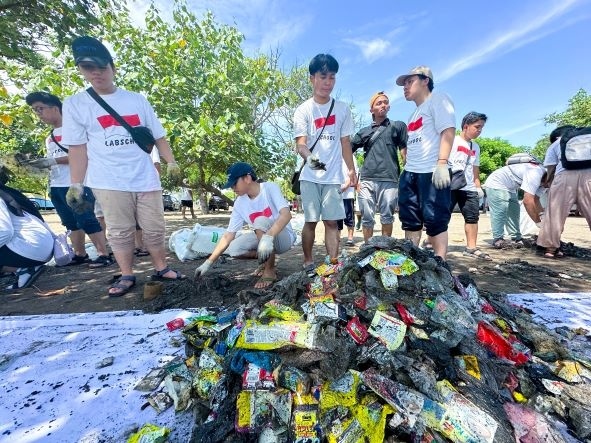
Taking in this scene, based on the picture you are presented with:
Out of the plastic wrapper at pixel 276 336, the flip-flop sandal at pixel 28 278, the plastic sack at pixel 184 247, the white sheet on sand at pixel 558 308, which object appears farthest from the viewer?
the plastic sack at pixel 184 247

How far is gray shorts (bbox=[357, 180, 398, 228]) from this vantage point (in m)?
3.72

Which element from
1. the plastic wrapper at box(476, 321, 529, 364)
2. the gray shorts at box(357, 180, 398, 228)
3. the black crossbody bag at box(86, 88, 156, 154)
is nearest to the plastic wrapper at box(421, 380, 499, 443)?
the plastic wrapper at box(476, 321, 529, 364)

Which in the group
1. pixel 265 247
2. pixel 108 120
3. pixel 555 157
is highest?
pixel 108 120

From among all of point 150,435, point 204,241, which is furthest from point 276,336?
point 204,241

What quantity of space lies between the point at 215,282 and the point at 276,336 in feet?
5.10

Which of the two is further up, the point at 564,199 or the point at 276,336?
the point at 564,199

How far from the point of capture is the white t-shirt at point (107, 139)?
2424 mm

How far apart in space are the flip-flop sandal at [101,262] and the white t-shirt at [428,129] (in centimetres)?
375

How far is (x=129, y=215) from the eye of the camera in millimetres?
2613

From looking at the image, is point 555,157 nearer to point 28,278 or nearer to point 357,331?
point 357,331

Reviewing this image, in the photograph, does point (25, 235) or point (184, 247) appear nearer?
point (25, 235)

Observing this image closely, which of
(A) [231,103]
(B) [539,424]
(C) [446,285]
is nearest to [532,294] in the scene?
(C) [446,285]

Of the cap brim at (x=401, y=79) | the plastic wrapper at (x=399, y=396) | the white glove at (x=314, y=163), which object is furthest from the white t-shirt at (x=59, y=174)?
the plastic wrapper at (x=399, y=396)

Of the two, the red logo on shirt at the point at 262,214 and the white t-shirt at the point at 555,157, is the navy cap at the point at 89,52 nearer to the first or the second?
the red logo on shirt at the point at 262,214
